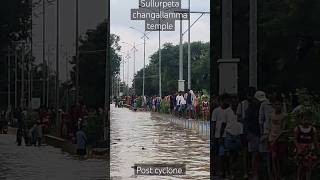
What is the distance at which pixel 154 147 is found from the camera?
13.0 metres

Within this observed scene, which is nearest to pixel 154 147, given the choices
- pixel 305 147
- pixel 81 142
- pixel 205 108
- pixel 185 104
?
pixel 205 108

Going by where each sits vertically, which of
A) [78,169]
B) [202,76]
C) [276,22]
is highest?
[276,22]

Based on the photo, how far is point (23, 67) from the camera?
10.4 metres

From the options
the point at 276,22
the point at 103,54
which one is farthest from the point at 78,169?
the point at 276,22

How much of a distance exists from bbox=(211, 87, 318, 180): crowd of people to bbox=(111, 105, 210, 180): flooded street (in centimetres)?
65

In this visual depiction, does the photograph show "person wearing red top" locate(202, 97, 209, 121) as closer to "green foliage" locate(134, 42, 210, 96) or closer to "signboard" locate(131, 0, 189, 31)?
"green foliage" locate(134, 42, 210, 96)

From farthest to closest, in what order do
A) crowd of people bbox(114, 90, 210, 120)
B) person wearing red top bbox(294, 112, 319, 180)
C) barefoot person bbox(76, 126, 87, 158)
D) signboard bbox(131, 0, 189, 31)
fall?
crowd of people bbox(114, 90, 210, 120) < signboard bbox(131, 0, 189, 31) < barefoot person bbox(76, 126, 87, 158) < person wearing red top bbox(294, 112, 319, 180)

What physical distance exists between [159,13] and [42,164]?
3.21 meters

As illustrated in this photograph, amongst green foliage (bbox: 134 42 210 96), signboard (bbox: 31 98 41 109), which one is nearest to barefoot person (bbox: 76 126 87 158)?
signboard (bbox: 31 98 41 109)

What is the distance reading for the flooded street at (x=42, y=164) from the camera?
30.4 feet

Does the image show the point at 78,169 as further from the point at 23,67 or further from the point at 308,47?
the point at 308,47

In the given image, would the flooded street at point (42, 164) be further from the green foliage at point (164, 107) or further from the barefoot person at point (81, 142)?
the green foliage at point (164, 107)

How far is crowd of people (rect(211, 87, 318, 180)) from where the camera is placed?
7633 mm

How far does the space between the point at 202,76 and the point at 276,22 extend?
208cm
